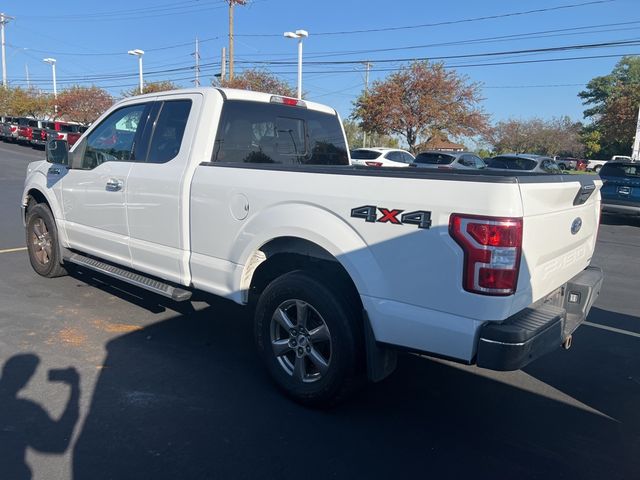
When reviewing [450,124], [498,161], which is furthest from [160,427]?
[450,124]

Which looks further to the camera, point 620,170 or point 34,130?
point 34,130

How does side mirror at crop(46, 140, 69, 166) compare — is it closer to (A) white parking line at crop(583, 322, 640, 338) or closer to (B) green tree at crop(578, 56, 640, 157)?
(A) white parking line at crop(583, 322, 640, 338)

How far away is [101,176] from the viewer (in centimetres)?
489

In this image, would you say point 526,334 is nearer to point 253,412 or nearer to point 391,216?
point 391,216

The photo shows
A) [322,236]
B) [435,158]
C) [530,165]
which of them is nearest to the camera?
[322,236]

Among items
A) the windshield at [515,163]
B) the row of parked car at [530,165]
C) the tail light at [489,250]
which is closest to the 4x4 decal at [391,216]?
the tail light at [489,250]

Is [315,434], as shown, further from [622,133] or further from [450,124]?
[622,133]

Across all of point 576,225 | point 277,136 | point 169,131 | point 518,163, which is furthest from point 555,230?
point 518,163

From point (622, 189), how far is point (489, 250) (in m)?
12.5

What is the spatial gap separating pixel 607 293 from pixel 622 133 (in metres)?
37.8

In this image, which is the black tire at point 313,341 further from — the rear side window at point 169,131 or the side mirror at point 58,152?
the side mirror at point 58,152

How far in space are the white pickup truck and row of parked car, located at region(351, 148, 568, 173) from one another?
13.5 m

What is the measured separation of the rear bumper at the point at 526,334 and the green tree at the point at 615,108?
3993 centimetres

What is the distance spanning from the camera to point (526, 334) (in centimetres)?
273
